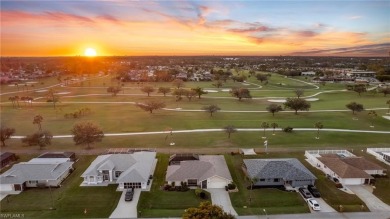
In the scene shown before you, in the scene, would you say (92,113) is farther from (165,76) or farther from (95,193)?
(165,76)

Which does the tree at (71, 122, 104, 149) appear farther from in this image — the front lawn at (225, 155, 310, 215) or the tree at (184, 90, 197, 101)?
the tree at (184, 90, 197, 101)

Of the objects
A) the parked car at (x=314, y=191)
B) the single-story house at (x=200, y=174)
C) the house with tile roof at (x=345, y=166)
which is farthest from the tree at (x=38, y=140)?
the house with tile roof at (x=345, y=166)

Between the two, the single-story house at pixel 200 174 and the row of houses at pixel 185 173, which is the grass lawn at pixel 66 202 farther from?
the single-story house at pixel 200 174

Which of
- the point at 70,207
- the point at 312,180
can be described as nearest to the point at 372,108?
the point at 312,180

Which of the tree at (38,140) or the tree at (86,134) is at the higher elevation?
the tree at (86,134)

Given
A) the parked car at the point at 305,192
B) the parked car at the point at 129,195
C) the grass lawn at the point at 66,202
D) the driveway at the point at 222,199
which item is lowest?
the grass lawn at the point at 66,202

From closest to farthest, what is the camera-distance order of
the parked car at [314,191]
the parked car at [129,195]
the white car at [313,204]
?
the white car at [313,204]
the parked car at [129,195]
the parked car at [314,191]

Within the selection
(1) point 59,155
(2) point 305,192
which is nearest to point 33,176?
(1) point 59,155
